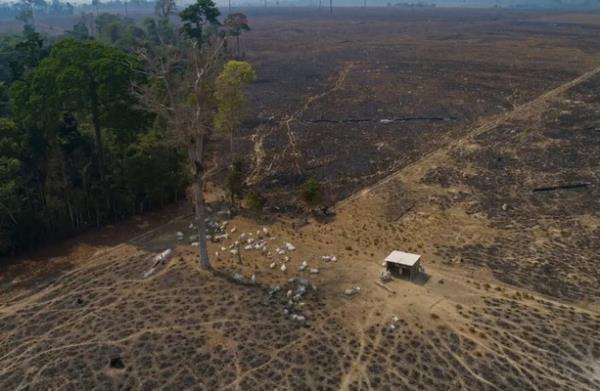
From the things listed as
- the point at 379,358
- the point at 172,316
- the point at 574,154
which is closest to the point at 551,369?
the point at 379,358

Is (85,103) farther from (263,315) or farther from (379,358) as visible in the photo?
(379,358)

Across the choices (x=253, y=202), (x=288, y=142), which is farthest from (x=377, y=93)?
(x=253, y=202)

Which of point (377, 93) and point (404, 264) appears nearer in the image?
point (404, 264)

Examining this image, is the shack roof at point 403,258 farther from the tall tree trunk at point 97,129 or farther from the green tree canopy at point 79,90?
the tall tree trunk at point 97,129

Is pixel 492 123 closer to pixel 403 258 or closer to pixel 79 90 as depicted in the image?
pixel 403 258

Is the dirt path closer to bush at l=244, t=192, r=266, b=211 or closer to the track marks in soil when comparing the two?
bush at l=244, t=192, r=266, b=211

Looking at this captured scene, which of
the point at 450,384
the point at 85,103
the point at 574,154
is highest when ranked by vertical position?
the point at 85,103
